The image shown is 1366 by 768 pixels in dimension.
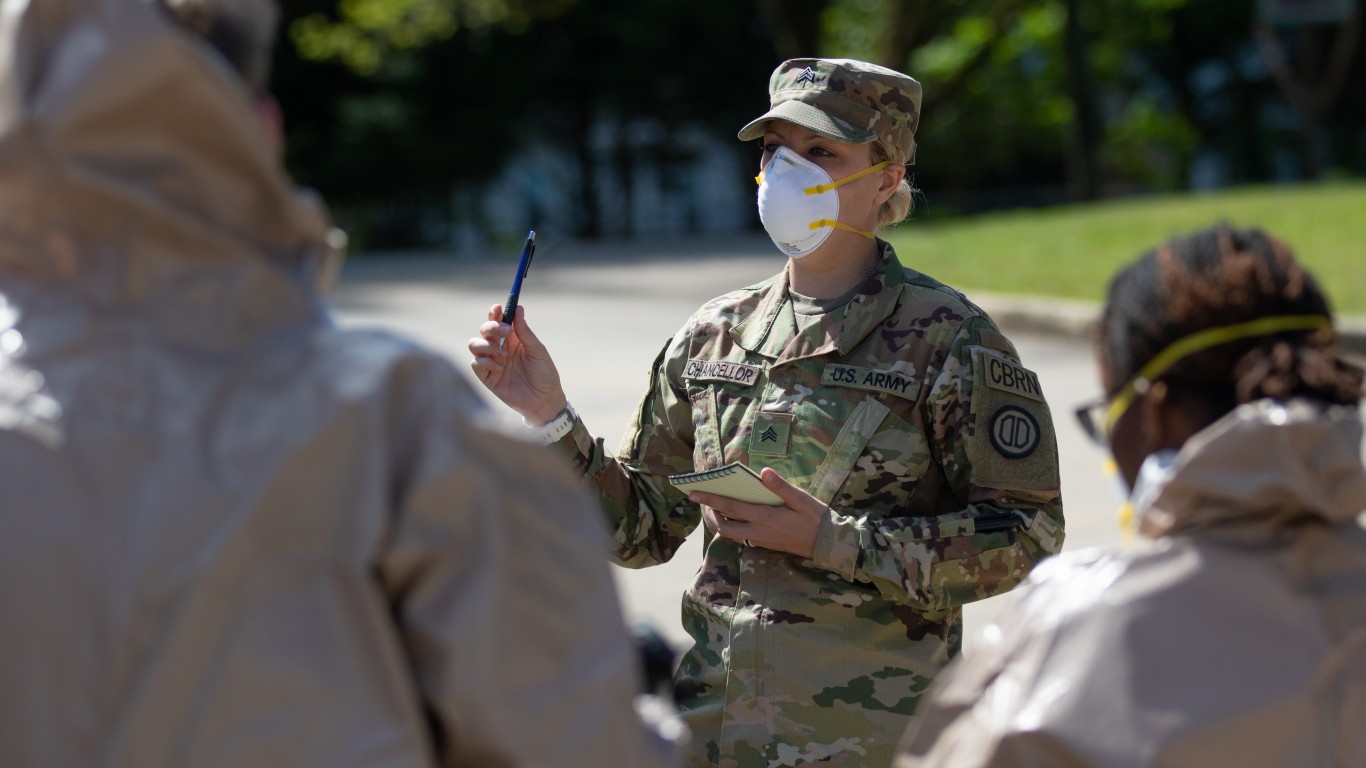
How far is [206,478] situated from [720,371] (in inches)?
63.2

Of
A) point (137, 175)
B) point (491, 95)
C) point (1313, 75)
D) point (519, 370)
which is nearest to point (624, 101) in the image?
point (491, 95)

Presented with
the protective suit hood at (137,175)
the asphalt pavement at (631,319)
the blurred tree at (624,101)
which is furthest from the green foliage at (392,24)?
the protective suit hood at (137,175)

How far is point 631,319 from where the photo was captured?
52.5ft

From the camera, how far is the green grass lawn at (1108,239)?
1434 cm

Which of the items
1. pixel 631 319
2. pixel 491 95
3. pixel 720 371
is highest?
pixel 720 371

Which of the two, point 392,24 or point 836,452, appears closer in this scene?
point 836,452

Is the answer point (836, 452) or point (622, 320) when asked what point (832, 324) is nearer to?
point (836, 452)

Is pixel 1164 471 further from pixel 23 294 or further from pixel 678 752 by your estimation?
pixel 23 294

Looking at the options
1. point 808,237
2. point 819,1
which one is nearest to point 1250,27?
point 819,1

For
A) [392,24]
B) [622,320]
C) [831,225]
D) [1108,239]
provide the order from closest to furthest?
[831,225] → [622,320] → [1108,239] → [392,24]

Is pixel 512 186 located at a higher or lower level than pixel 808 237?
lower

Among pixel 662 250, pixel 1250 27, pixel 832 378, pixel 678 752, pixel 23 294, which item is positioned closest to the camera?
pixel 23 294

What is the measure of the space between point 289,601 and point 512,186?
110 ft

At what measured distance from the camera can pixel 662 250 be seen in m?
27.2
